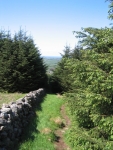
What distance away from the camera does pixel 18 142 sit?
7168mm

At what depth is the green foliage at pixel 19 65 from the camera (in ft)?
77.5

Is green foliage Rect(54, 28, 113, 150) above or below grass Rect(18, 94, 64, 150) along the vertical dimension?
above

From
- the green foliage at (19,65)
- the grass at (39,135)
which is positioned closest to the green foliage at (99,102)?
the grass at (39,135)

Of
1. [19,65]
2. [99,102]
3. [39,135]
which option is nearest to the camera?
[99,102]

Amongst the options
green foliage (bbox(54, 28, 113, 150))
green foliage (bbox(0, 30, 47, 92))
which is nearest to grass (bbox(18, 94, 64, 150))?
green foliage (bbox(54, 28, 113, 150))

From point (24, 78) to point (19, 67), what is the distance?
1.57 m

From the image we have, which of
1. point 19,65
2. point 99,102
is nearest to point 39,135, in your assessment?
point 99,102

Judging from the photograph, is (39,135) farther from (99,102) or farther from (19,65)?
(19,65)

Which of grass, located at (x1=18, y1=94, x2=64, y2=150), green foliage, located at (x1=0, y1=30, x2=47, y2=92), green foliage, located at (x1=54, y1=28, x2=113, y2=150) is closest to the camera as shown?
green foliage, located at (x1=54, y1=28, x2=113, y2=150)

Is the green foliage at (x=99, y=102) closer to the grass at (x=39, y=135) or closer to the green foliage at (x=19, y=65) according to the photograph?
the grass at (x=39, y=135)

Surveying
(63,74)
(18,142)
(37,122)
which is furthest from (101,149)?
(63,74)

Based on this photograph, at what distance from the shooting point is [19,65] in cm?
2338

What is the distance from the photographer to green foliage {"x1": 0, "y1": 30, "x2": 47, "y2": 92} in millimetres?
23609

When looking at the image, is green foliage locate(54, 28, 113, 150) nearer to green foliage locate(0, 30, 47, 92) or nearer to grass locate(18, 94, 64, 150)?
grass locate(18, 94, 64, 150)
